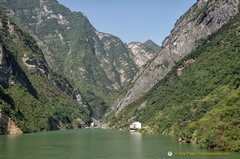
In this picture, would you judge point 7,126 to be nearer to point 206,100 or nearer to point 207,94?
point 206,100

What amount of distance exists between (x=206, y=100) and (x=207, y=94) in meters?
10.1

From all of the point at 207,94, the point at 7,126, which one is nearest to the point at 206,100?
the point at 207,94

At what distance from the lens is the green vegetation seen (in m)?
62.5

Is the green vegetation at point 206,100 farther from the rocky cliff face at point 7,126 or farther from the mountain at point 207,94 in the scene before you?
the rocky cliff face at point 7,126

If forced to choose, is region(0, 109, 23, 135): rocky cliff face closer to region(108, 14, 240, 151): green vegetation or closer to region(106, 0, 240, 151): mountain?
region(106, 0, 240, 151): mountain

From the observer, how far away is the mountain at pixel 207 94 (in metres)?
64.0

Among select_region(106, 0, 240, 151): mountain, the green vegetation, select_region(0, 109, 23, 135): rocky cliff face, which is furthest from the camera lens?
select_region(0, 109, 23, 135): rocky cliff face

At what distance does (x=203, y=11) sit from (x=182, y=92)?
84.5 metres

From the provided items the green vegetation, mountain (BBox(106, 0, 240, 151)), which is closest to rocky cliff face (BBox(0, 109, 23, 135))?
mountain (BBox(106, 0, 240, 151))

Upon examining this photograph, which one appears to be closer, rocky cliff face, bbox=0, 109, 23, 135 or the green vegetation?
the green vegetation

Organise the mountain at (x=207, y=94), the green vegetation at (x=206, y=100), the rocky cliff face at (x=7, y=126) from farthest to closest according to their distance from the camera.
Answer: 1. the rocky cliff face at (x=7, y=126)
2. the mountain at (x=207, y=94)
3. the green vegetation at (x=206, y=100)

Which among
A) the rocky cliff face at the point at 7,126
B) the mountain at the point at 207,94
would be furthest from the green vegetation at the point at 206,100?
the rocky cliff face at the point at 7,126

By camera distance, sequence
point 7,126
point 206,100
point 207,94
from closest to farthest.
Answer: point 206,100 < point 207,94 < point 7,126

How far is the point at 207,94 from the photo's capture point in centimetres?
11569
